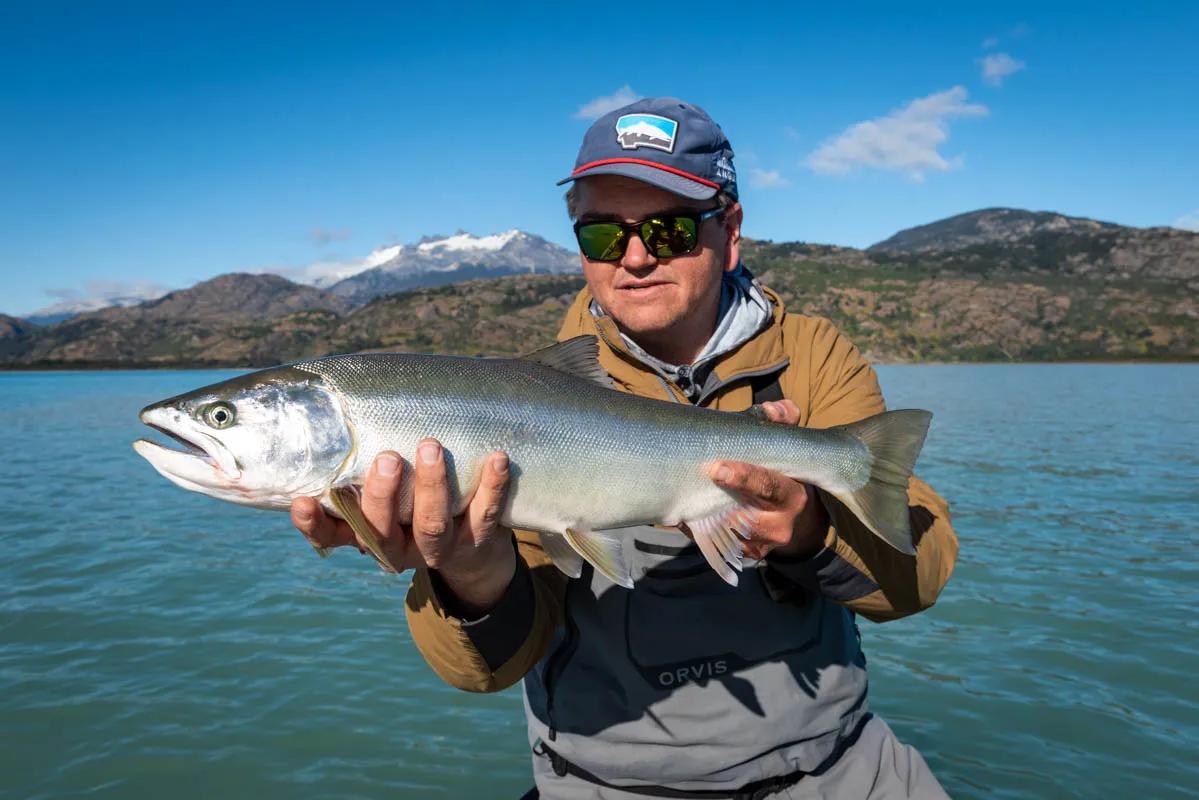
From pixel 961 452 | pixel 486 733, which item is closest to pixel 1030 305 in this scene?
pixel 961 452

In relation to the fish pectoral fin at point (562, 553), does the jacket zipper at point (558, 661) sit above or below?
below

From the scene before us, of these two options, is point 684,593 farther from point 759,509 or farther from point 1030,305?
point 1030,305

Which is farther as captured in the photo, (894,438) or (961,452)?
(961,452)

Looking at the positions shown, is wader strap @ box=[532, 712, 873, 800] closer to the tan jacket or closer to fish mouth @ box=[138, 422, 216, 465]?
the tan jacket

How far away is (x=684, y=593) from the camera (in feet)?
12.5

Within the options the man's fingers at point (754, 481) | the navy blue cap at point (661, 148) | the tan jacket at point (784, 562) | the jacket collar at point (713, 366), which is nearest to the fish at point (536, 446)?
the man's fingers at point (754, 481)

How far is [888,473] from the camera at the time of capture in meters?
3.53

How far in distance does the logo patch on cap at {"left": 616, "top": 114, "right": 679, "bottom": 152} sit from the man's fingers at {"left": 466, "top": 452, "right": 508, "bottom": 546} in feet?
5.65

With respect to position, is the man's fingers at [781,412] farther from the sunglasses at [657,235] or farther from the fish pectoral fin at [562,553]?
the fish pectoral fin at [562,553]

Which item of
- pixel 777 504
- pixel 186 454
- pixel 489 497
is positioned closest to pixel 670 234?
pixel 777 504

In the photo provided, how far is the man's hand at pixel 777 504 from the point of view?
3332 mm

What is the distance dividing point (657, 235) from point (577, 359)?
80 centimetres

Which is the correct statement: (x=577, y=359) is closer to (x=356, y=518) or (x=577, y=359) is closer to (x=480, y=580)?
(x=480, y=580)

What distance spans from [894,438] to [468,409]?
188 centimetres
